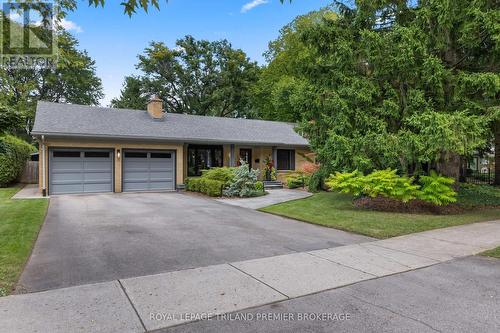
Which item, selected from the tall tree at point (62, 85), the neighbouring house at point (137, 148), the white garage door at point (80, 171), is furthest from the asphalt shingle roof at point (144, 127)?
the tall tree at point (62, 85)

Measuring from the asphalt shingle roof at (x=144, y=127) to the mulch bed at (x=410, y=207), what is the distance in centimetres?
939

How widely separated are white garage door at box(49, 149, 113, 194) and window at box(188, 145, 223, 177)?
4.37m

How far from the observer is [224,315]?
3467 mm

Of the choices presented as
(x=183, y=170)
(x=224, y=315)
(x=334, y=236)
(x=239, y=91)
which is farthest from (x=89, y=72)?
(x=224, y=315)

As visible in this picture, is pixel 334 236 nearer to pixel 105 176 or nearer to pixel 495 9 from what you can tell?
pixel 495 9

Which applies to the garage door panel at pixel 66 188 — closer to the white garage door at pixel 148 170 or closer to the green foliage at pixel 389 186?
the white garage door at pixel 148 170

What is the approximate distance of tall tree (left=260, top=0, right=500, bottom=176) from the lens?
30.7ft

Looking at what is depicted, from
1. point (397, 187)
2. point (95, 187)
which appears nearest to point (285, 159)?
point (95, 187)

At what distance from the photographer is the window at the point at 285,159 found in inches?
837

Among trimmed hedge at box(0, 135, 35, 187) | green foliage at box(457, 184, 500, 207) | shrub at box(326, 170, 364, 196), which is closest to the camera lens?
shrub at box(326, 170, 364, 196)

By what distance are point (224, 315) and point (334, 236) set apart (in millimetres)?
4412

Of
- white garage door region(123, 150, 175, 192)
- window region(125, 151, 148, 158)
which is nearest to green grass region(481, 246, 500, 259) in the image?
white garage door region(123, 150, 175, 192)

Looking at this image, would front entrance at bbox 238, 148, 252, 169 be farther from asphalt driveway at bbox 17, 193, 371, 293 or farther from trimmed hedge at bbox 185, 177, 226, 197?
asphalt driveway at bbox 17, 193, 371, 293

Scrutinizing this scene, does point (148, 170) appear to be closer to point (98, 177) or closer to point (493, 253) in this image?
point (98, 177)
